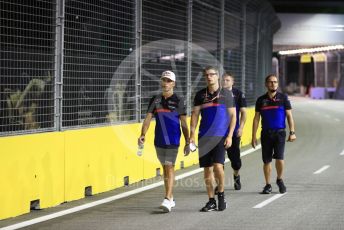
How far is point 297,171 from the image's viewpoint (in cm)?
1350

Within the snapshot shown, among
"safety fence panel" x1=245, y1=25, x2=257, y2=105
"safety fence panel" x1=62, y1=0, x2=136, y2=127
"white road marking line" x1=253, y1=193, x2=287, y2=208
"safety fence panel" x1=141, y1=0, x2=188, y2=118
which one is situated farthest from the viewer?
"safety fence panel" x1=245, y1=25, x2=257, y2=105

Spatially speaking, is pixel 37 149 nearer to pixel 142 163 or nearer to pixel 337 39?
pixel 142 163

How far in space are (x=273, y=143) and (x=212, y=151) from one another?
1850mm

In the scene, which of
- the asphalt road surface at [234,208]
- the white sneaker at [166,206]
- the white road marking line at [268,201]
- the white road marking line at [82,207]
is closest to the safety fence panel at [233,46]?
the asphalt road surface at [234,208]

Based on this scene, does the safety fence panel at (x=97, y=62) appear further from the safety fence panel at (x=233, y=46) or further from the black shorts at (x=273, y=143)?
the safety fence panel at (x=233, y=46)

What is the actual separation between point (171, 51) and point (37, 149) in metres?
6.02

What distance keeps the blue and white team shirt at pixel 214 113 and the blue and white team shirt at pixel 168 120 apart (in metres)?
0.31

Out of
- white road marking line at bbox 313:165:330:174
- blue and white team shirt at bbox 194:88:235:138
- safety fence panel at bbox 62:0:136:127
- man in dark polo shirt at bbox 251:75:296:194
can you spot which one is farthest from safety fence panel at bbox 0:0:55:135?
white road marking line at bbox 313:165:330:174

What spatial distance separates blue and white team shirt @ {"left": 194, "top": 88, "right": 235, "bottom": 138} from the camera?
9305mm

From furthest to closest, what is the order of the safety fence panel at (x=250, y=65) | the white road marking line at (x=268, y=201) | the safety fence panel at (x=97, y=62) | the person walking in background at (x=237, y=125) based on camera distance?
the safety fence panel at (x=250, y=65) → the person walking in background at (x=237, y=125) → the safety fence panel at (x=97, y=62) → the white road marking line at (x=268, y=201)

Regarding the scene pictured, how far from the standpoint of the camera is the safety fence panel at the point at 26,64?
29.2 feet

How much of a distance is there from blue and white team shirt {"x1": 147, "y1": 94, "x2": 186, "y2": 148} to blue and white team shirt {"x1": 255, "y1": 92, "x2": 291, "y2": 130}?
1990 mm

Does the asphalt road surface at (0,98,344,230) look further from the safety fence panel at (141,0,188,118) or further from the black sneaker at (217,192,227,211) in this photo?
the safety fence panel at (141,0,188,118)

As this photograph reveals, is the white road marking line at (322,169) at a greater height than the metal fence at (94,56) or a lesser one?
lesser
